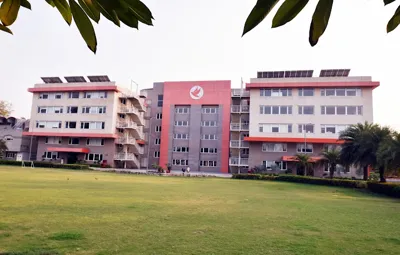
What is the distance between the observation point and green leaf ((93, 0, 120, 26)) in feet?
3.60

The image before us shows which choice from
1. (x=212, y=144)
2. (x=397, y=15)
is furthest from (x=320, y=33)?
(x=212, y=144)

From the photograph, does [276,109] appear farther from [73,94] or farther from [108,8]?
[108,8]

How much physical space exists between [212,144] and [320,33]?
4955 centimetres

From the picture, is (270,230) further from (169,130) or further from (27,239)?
(169,130)

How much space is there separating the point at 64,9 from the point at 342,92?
150ft

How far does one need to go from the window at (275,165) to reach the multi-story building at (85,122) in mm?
20547

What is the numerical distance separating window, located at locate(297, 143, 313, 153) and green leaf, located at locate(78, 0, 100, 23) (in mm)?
43778

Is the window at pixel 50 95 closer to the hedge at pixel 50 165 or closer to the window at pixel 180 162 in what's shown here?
the hedge at pixel 50 165

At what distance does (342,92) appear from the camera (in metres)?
42.7

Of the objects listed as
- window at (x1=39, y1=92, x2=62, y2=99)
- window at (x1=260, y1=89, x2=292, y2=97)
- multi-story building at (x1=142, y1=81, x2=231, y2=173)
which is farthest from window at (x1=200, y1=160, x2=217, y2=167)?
window at (x1=39, y1=92, x2=62, y2=99)

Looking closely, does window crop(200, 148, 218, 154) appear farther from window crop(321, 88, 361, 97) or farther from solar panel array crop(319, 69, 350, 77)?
solar panel array crop(319, 69, 350, 77)

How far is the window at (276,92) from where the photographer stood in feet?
146

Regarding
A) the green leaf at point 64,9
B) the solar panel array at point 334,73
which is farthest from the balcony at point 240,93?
the green leaf at point 64,9

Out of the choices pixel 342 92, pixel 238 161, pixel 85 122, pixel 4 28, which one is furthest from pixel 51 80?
pixel 4 28
